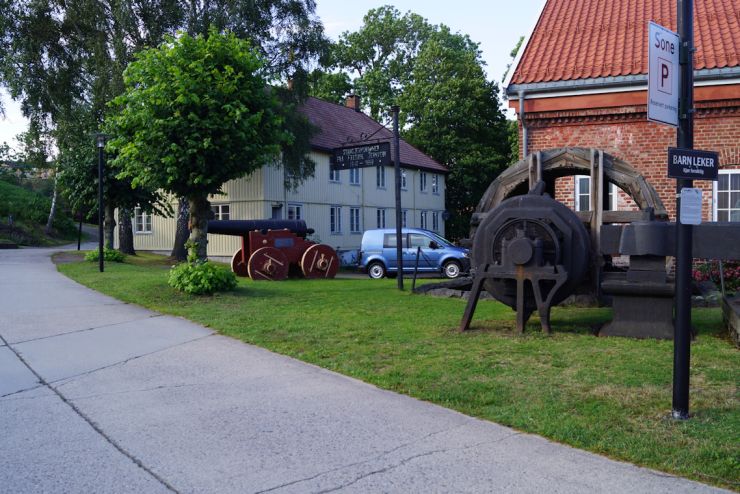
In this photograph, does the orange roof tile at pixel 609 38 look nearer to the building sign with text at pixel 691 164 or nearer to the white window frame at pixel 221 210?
the building sign with text at pixel 691 164

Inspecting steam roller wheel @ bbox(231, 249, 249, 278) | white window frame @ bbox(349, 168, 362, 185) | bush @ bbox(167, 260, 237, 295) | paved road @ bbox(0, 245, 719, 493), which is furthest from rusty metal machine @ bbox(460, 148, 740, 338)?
white window frame @ bbox(349, 168, 362, 185)

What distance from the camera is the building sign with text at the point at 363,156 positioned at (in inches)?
653

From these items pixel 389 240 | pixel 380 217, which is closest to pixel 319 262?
pixel 389 240

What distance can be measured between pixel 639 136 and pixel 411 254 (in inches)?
388

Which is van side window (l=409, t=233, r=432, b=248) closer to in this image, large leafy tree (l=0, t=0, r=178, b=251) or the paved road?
large leafy tree (l=0, t=0, r=178, b=251)

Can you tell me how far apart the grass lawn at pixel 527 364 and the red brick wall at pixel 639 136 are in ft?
13.8

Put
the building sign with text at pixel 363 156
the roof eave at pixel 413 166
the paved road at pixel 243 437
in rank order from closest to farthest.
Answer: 1. the paved road at pixel 243 437
2. the building sign with text at pixel 363 156
3. the roof eave at pixel 413 166

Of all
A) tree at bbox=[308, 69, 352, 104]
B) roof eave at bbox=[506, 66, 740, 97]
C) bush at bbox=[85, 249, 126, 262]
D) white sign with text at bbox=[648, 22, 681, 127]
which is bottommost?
bush at bbox=[85, 249, 126, 262]

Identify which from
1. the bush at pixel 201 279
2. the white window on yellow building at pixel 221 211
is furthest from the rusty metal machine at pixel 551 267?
the white window on yellow building at pixel 221 211

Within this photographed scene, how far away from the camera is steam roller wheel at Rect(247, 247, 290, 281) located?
18.9 meters

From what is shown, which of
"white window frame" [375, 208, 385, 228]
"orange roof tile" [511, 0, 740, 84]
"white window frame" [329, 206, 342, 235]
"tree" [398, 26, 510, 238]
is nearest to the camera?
"orange roof tile" [511, 0, 740, 84]

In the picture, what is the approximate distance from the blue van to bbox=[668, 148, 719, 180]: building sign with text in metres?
17.7

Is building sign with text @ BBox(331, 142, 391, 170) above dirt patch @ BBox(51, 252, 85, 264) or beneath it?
above

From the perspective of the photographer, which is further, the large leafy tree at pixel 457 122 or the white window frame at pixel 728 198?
the large leafy tree at pixel 457 122
